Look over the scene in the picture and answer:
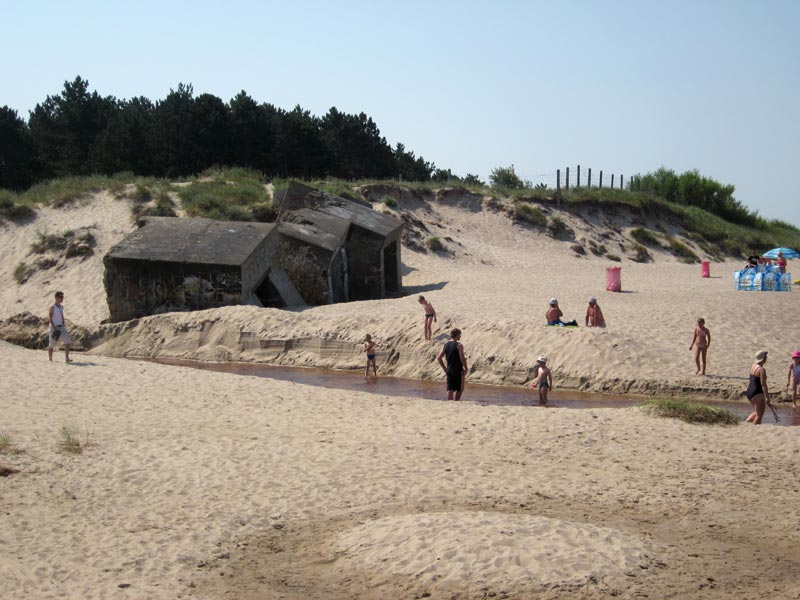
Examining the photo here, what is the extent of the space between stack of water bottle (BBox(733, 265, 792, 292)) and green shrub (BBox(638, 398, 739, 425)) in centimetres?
1256

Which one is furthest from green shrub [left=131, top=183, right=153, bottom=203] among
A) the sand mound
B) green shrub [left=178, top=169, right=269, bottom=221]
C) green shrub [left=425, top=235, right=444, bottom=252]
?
the sand mound

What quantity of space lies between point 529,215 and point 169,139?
15747mm

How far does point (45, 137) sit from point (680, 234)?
95.7ft

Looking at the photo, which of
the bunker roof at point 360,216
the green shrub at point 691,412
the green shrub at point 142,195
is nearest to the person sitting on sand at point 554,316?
the green shrub at point 691,412

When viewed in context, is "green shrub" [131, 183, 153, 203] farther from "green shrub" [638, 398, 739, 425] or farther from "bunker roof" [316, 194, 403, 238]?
"green shrub" [638, 398, 739, 425]

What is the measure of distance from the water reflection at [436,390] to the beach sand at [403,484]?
1.36 feet

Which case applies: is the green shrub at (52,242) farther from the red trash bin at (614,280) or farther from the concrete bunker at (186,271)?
the red trash bin at (614,280)

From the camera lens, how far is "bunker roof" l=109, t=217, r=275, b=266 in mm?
19859

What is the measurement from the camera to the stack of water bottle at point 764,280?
22.4m

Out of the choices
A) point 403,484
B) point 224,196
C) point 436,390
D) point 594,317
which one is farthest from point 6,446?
point 224,196

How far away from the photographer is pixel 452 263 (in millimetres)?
29203

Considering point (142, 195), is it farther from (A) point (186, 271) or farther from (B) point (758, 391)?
(B) point (758, 391)

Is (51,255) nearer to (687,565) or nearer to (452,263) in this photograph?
(452,263)


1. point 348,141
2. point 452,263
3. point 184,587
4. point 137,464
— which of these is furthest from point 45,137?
point 184,587
